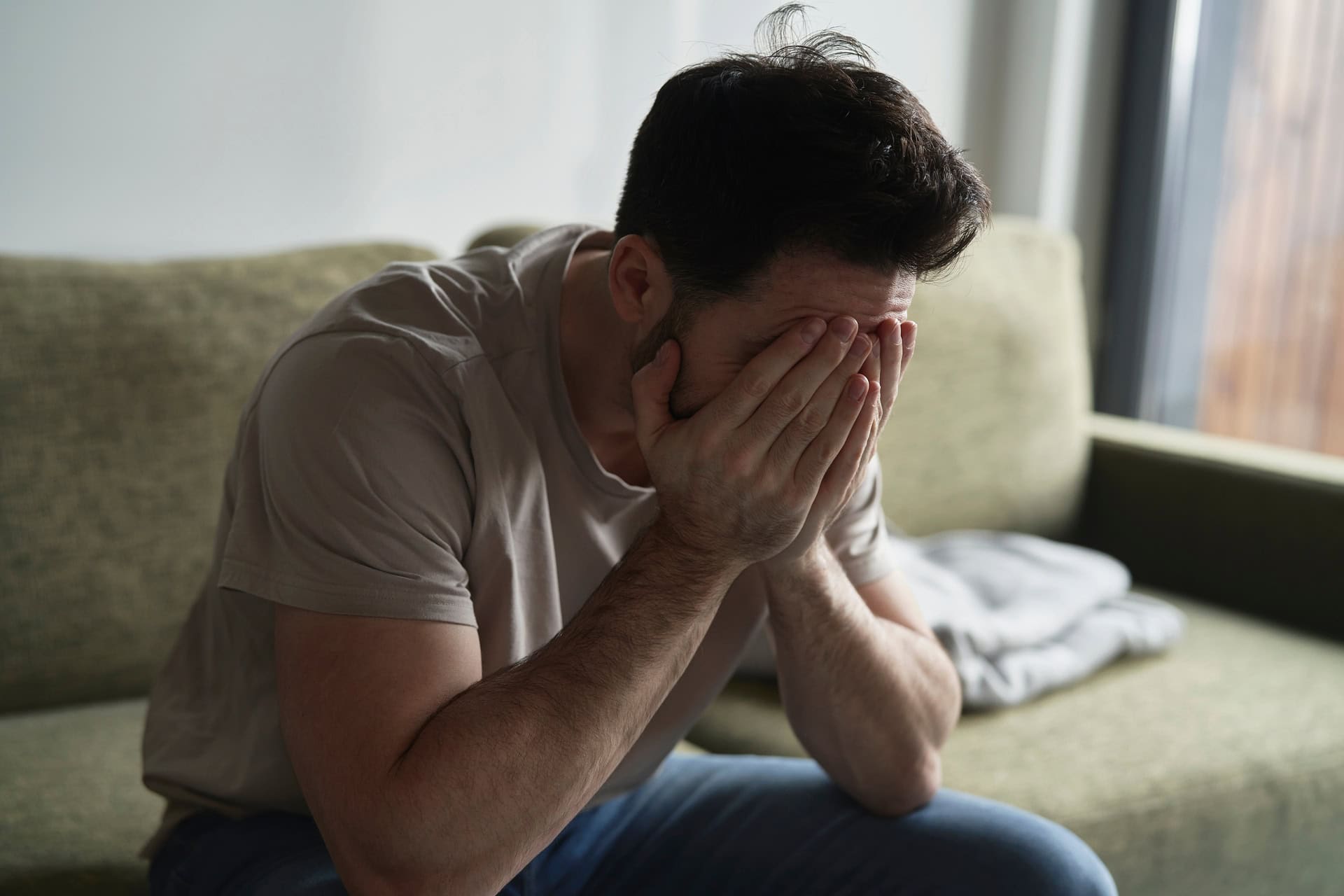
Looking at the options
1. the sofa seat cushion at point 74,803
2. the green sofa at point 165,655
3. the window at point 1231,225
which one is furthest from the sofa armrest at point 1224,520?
the sofa seat cushion at point 74,803

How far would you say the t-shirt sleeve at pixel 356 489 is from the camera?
2.78 feet

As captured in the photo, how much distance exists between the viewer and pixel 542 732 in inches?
32.9

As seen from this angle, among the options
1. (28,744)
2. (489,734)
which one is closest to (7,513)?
(28,744)

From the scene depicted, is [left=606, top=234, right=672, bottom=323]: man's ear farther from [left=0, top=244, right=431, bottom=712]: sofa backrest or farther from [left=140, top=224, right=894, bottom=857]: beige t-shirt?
[left=0, top=244, right=431, bottom=712]: sofa backrest

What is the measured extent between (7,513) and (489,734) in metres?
0.80

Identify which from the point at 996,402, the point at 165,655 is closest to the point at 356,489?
the point at 165,655

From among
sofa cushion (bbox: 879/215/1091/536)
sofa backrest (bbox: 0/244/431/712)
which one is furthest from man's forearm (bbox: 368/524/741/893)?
sofa cushion (bbox: 879/215/1091/536)

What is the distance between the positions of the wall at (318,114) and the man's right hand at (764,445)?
1.13 m

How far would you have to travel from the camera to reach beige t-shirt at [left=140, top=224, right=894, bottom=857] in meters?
0.86

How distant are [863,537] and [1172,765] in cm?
48

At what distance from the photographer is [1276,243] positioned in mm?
2436

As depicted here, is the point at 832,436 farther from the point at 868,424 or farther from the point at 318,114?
the point at 318,114

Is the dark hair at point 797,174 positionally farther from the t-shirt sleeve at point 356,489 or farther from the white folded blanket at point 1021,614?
the white folded blanket at point 1021,614

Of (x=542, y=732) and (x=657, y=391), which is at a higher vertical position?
(x=657, y=391)
